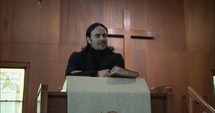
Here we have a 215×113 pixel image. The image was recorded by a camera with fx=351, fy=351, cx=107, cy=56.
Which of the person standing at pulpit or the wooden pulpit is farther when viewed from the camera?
the person standing at pulpit

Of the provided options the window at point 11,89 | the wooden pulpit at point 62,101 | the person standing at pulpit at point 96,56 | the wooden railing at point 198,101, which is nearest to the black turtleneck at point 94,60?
the person standing at pulpit at point 96,56

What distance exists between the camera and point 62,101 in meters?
2.16

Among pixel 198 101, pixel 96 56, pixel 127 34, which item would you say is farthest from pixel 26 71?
pixel 198 101

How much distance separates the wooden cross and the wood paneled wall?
8 cm

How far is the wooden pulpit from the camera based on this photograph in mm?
2086

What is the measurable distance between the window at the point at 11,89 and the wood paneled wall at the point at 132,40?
18cm

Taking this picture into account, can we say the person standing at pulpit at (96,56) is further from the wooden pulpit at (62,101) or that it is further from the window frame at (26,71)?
the window frame at (26,71)

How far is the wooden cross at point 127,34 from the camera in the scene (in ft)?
17.3

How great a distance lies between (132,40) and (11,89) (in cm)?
193

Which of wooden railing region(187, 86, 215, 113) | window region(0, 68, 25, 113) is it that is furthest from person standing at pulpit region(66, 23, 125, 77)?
window region(0, 68, 25, 113)

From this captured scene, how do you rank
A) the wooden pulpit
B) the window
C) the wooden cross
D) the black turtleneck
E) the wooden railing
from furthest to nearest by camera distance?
the wooden cross → the window → the wooden railing → the black turtleneck → the wooden pulpit

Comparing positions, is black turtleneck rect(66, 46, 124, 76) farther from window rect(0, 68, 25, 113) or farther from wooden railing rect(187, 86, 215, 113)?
window rect(0, 68, 25, 113)

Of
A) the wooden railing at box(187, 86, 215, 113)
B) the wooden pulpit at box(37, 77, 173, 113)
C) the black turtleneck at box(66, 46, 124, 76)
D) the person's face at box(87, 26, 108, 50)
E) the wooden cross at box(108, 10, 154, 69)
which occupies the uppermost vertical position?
the wooden cross at box(108, 10, 154, 69)

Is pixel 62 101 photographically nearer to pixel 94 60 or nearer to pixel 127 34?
pixel 94 60
